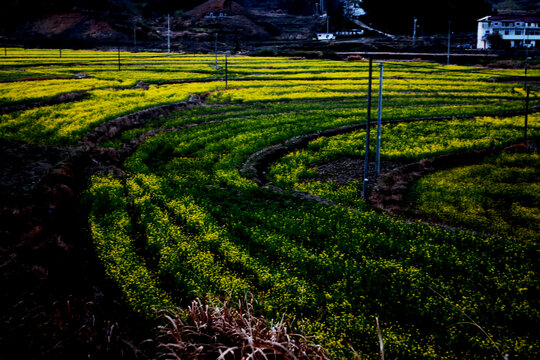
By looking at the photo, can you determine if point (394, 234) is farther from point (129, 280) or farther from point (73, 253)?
point (73, 253)

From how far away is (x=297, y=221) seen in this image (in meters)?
12.1

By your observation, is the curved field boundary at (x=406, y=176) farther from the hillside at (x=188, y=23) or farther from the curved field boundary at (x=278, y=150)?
the hillside at (x=188, y=23)

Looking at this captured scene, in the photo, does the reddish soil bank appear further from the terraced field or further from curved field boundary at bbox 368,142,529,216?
curved field boundary at bbox 368,142,529,216

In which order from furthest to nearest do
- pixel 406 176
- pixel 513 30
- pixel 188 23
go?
pixel 188 23
pixel 513 30
pixel 406 176

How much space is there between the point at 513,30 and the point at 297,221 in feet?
321

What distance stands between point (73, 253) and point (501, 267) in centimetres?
1032

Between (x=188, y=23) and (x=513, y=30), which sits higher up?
(x=188, y=23)

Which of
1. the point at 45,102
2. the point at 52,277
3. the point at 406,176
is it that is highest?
the point at 45,102

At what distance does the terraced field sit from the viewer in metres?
7.99

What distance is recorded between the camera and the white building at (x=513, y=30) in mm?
87438

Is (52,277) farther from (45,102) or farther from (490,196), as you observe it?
(45,102)

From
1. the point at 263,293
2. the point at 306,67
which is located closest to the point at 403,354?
the point at 263,293

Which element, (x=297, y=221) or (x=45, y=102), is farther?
(x=45, y=102)

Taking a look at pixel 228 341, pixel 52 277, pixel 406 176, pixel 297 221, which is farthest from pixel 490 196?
pixel 52 277
